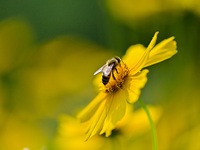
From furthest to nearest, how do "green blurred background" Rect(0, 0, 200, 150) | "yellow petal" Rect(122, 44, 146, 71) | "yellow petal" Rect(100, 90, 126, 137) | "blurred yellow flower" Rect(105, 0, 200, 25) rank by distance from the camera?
"blurred yellow flower" Rect(105, 0, 200, 25)
"green blurred background" Rect(0, 0, 200, 150)
"yellow petal" Rect(122, 44, 146, 71)
"yellow petal" Rect(100, 90, 126, 137)

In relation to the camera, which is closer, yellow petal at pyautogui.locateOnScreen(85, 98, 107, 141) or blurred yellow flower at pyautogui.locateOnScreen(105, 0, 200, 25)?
yellow petal at pyautogui.locateOnScreen(85, 98, 107, 141)

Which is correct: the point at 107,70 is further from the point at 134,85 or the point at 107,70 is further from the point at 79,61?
the point at 79,61

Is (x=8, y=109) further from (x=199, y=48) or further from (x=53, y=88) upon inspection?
(x=199, y=48)

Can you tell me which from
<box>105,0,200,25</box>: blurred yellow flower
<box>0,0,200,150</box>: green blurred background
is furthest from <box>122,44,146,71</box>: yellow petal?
<box>105,0,200,25</box>: blurred yellow flower

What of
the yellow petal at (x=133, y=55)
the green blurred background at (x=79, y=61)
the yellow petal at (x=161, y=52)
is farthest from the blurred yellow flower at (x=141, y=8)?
the yellow petal at (x=161, y=52)

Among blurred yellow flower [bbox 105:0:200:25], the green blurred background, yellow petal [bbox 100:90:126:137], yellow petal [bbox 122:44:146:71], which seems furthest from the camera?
blurred yellow flower [bbox 105:0:200:25]

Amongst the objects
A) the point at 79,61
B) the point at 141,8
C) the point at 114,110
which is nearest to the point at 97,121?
the point at 114,110

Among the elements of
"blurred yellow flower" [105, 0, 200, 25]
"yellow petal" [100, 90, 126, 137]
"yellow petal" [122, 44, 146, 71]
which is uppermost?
"blurred yellow flower" [105, 0, 200, 25]

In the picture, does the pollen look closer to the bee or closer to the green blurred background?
the bee

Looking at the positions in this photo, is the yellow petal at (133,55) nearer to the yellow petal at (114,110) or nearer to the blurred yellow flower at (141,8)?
the yellow petal at (114,110)
